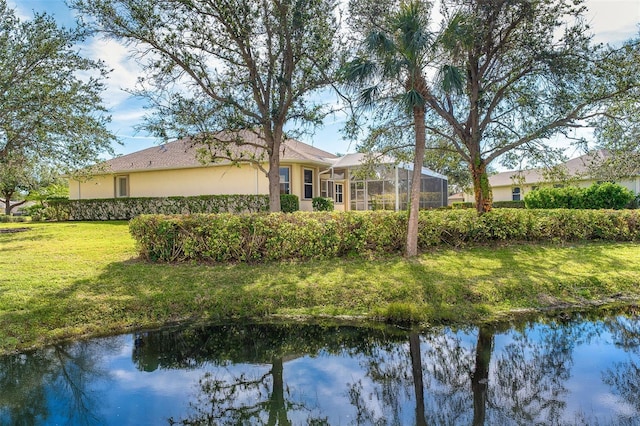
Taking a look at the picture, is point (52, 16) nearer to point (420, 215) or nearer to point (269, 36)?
point (269, 36)

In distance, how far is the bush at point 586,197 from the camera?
1924cm

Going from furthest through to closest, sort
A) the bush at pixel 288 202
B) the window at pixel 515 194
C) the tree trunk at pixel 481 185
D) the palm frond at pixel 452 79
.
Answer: the window at pixel 515 194
the bush at pixel 288 202
the tree trunk at pixel 481 185
the palm frond at pixel 452 79

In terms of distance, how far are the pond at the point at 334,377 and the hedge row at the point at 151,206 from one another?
12.5m

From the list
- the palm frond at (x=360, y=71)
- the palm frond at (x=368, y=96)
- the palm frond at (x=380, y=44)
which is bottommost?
the palm frond at (x=368, y=96)

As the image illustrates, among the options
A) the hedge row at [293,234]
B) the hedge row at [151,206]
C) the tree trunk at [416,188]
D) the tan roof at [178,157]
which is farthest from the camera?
the tan roof at [178,157]

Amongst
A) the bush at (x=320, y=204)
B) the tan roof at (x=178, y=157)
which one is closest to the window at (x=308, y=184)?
the bush at (x=320, y=204)

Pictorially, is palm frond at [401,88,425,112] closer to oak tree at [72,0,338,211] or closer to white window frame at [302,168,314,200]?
oak tree at [72,0,338,211]

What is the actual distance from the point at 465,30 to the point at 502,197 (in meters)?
30.0

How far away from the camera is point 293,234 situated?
8758mm

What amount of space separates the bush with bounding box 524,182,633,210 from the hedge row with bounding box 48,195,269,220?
1527 centimetres

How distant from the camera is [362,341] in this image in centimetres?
542

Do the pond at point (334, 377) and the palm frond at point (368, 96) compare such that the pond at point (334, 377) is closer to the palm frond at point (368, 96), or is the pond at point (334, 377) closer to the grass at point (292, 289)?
the grass at point (292, 289)

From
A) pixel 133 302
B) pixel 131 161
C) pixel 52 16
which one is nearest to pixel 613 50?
pixel 133 302

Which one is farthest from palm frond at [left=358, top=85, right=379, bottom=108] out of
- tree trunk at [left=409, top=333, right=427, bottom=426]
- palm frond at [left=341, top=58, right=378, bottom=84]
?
tree trunk at [left=409, top=333, right=427, bottom=426]
